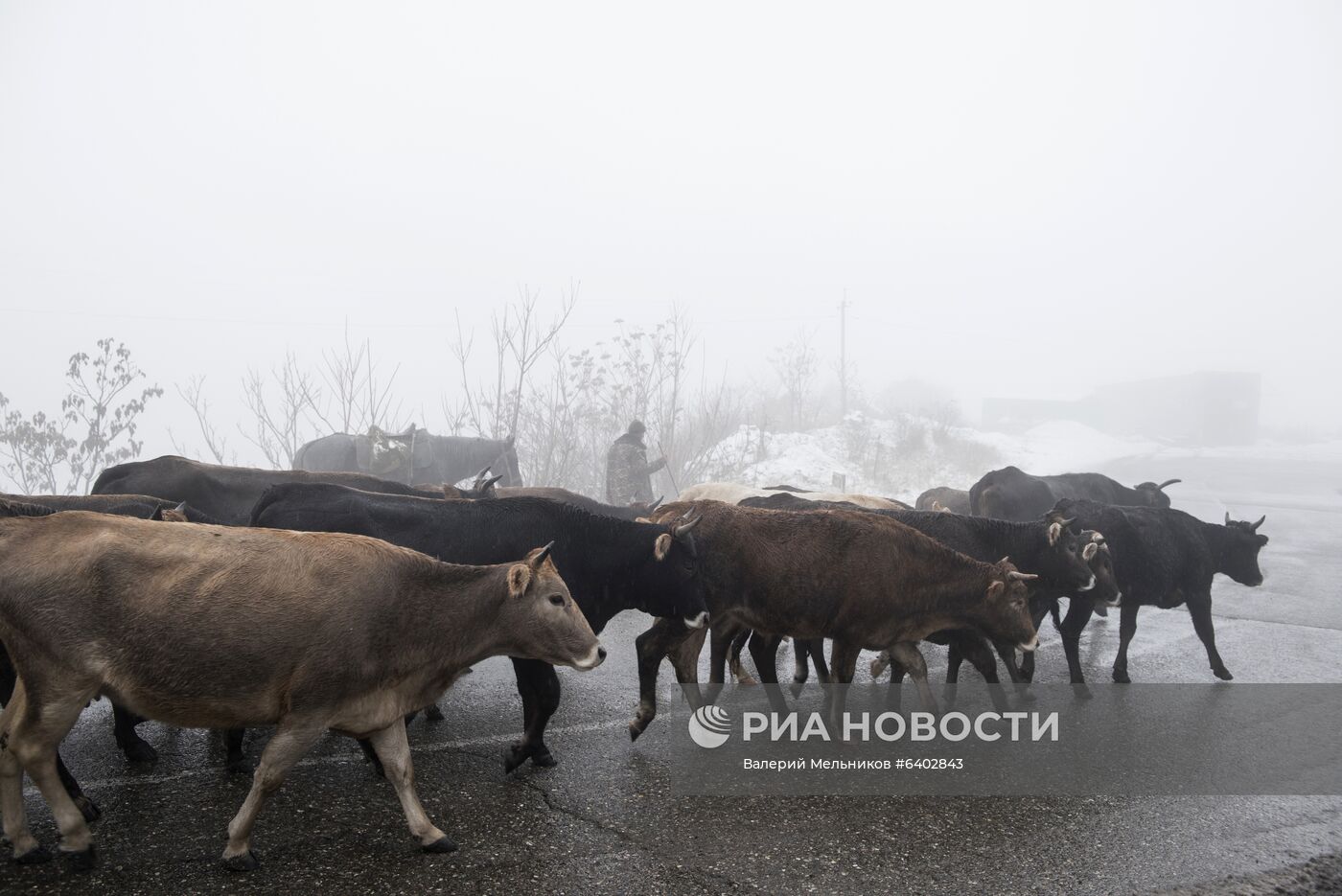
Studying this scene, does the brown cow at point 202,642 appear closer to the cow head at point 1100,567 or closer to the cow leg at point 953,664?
the cow leg at point 953,664

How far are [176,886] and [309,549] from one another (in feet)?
4.96

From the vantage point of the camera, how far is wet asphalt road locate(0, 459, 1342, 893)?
4070 millimetres

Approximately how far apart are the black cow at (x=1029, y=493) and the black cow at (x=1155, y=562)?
231cm

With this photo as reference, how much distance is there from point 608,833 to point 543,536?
2.09 m

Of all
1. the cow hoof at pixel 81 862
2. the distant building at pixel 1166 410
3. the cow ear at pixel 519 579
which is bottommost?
the distant building at pixel 1166 410

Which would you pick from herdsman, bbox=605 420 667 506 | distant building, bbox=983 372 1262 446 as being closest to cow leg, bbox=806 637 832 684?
herdsman, bbox=605 420 667 506

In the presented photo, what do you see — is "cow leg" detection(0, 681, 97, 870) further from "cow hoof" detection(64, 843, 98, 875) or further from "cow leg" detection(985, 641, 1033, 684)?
"cow leg" detection(985, 641, 1033, 684)

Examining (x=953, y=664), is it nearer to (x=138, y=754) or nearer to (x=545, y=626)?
(x=545, y=626)

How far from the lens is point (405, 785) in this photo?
4312 millimetres

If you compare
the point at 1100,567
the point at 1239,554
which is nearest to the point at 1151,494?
the point at 1239,554

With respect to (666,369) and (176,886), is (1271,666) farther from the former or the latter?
(666,369)

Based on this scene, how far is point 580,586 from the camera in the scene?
6070mm

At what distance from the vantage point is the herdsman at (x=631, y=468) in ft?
49.2

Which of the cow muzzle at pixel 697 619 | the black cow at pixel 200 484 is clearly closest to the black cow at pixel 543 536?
the cow muzzle at pixel 697 619
